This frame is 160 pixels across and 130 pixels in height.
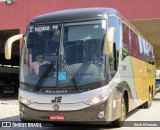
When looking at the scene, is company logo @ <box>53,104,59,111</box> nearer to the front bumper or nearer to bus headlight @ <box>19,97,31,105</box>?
the front bumper

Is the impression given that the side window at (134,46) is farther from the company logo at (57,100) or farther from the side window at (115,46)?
the company logo at (57,100)

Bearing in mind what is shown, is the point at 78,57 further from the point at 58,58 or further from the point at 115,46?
Result: the point at 115,46

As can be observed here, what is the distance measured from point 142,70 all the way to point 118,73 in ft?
15.7

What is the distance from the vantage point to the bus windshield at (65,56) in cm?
790

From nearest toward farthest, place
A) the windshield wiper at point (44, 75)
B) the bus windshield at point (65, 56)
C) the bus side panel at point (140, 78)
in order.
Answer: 1. the bus windshield at point (65, 56)
2. the windshield wiper at point (44, 75)
3. the bus side panel at point (140, 78)

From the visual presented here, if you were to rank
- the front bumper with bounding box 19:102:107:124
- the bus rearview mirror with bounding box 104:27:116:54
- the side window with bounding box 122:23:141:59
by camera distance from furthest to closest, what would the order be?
the side window with bounding box 122:23:141:59, the front bumper with bounding box 19:102:107:124, the bus rearview mirror with bounding box 104:27:116:54

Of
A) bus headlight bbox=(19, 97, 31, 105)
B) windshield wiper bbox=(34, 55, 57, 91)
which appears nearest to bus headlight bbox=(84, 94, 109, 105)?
windshield wiper bbox=(34, 55, 57, 91)

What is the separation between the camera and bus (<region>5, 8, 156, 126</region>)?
7699mm

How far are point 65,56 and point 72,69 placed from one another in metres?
0.36

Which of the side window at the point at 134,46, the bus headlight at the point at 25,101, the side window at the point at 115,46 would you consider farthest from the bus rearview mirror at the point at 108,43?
the side window at the point at 134,46

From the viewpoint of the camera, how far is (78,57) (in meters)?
8.04

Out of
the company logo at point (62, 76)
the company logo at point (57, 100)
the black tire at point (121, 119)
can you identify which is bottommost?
the black tire at point (121, 119)

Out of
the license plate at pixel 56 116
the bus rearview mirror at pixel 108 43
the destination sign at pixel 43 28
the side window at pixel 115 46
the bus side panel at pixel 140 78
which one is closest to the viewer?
the bus rearview mirror at pixel 108 43

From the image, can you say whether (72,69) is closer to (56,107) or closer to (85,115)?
(56,107)
